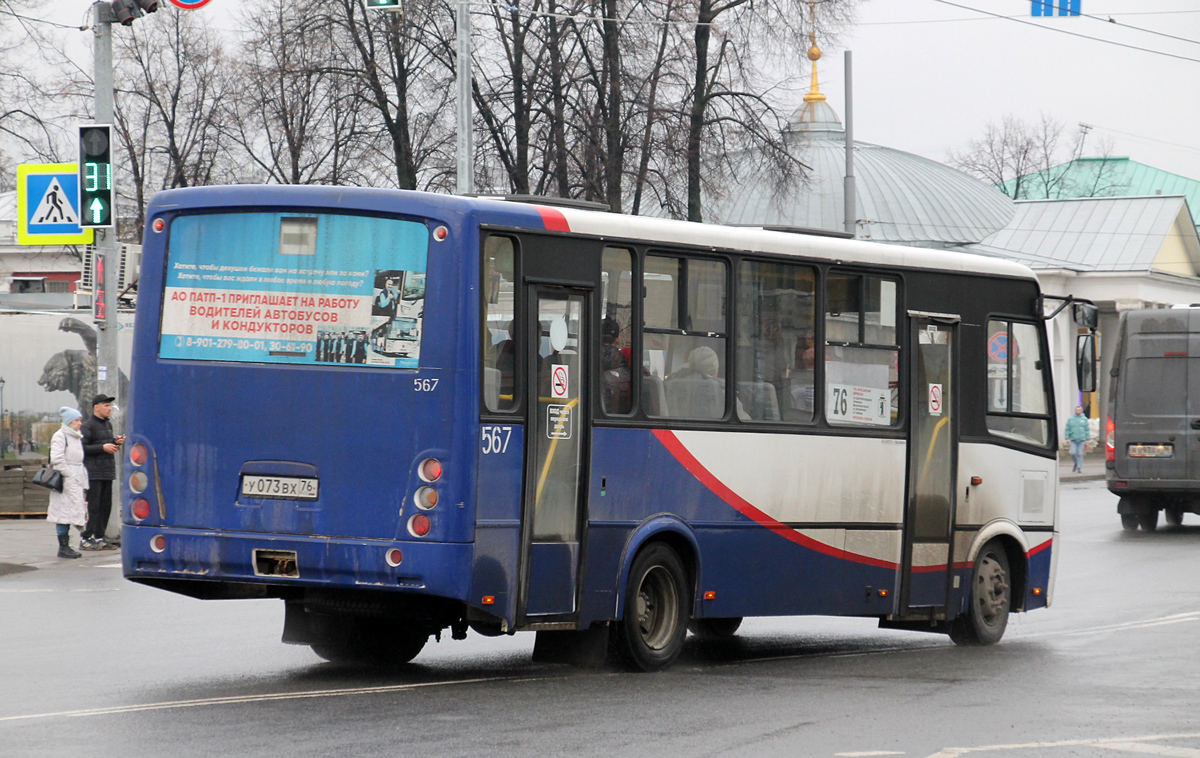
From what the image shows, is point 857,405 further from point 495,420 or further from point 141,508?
point 141,508

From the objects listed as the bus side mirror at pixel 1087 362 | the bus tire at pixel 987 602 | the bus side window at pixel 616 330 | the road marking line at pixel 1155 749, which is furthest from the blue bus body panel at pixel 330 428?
the bus side mirror at pixel 1087 362

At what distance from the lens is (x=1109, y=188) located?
286 feet

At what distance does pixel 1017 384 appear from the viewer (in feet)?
43.5

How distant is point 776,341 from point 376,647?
314 cm

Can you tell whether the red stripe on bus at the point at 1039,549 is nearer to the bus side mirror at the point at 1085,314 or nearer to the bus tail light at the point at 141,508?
the bus side mirror at the point at 1085,314

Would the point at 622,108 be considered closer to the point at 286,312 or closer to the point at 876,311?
the point at 876,311

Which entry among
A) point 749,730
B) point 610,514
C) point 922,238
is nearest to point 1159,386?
point 610,514

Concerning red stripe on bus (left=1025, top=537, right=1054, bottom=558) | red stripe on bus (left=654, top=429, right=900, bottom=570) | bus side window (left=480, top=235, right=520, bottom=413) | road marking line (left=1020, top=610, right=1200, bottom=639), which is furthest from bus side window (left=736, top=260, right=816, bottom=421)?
road marking line (left=1020, top=610, right=1200, bottom=639)

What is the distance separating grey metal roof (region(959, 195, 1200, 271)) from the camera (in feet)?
194

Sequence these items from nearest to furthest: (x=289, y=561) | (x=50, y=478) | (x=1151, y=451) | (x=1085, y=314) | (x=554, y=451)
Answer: (x=289, y=561) → (x=554, y=451) → (x=1085, y=314) → (x=50, y=478) → (x=1151, y=451)

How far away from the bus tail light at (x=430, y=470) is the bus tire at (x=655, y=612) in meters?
1.63

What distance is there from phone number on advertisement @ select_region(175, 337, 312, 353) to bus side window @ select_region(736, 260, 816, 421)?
2892 mm

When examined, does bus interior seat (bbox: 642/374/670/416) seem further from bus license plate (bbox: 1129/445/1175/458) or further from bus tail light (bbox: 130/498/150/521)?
bus license plate (bbox: 1129/445/1175/458)

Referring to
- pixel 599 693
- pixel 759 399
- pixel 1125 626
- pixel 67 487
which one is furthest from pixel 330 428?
pixel 67 487
